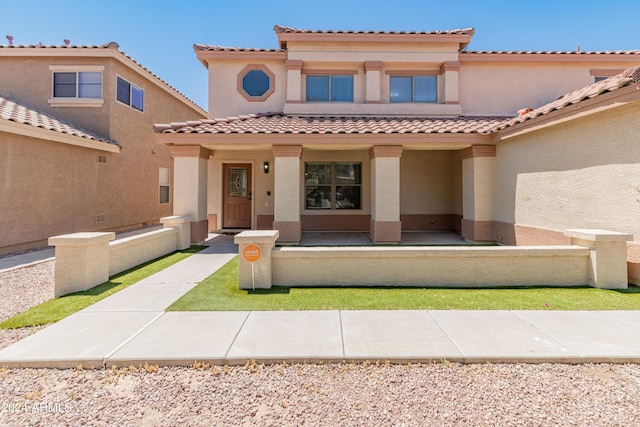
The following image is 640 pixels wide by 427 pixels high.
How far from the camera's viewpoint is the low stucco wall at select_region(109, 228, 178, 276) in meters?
7.10

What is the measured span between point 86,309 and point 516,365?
20.7 feet

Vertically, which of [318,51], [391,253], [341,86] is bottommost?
[391,253]

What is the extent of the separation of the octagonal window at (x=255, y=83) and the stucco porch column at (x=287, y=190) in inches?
173

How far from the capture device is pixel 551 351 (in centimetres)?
373

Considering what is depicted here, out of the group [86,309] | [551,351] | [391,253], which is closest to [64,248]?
[86,309]

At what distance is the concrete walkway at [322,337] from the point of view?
3.62 meters

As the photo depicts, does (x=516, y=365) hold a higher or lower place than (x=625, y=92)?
lower

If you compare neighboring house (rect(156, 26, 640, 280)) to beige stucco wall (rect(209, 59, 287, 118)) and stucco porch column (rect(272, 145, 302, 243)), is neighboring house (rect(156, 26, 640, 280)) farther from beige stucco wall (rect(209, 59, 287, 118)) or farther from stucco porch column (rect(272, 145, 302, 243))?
stucco porch column (rect(272, 145, 302, 243))

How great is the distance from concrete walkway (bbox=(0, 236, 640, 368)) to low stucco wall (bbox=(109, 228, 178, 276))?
2.10 meters

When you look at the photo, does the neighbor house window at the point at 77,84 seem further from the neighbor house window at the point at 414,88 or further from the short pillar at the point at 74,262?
the neighbor house window at the point at 414,88

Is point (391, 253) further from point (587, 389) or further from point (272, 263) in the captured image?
point (587, 389)

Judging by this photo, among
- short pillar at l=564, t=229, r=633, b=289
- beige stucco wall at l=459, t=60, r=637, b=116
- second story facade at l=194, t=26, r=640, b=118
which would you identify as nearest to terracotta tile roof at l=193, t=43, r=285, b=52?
second story facade at l=194, t=26, r=640, b=118

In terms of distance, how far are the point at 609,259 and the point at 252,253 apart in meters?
7.07

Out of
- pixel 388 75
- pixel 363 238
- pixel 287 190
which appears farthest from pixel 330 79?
pixel 363 238
